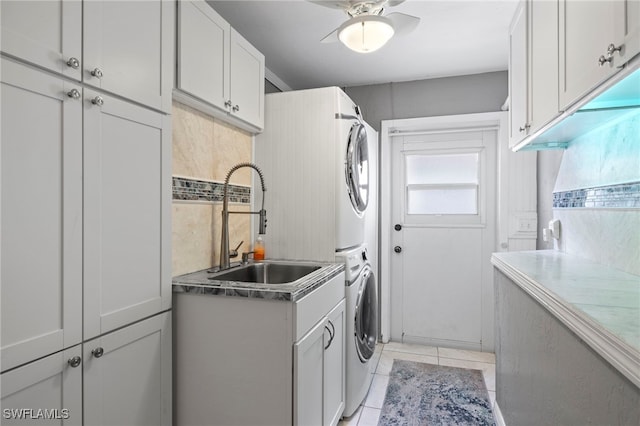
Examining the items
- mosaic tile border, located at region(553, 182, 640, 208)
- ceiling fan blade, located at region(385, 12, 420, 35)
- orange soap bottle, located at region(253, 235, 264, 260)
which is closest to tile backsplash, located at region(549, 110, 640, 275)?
mosaic tile border, located at region(553, 182, 640, 208)

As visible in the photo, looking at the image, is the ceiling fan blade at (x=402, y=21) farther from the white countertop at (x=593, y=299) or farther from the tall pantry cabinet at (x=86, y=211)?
the white countertop at (x=593, y=299)

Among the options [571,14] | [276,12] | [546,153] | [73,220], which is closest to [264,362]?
[73,220]

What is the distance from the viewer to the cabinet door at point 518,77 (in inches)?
68.4

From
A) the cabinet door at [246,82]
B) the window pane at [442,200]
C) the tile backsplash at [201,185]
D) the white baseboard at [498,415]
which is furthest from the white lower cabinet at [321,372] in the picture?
the window pane at [442,200]

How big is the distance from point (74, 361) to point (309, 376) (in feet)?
2.98

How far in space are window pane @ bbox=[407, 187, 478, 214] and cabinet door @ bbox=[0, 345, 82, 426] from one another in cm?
289

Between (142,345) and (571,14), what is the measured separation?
1957mm

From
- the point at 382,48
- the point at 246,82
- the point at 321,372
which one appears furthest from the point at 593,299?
the point at 382,48

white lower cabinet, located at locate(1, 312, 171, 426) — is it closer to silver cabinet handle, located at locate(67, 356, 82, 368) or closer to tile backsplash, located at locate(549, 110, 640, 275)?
silver cabinet handle, located at locate(67, 356, 82, 368)

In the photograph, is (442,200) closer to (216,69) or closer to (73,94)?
(216,69)

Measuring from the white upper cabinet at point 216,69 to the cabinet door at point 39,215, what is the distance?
613mm

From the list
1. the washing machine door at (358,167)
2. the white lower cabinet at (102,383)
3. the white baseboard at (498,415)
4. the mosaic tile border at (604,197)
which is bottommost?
the white baseboard at (498,415)

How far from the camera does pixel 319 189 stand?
2186mm

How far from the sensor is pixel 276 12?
2.14m
